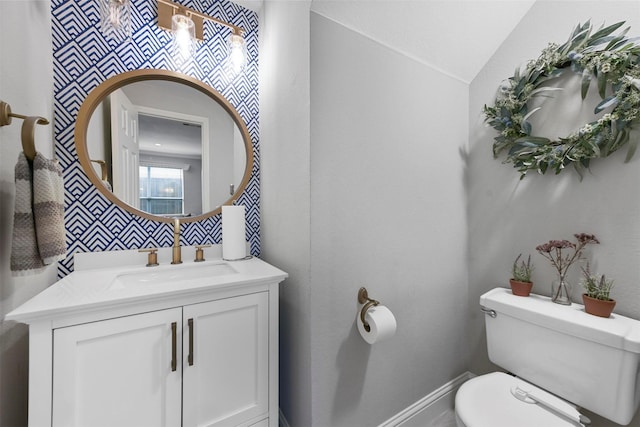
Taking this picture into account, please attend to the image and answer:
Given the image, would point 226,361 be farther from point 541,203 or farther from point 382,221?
point 541,203

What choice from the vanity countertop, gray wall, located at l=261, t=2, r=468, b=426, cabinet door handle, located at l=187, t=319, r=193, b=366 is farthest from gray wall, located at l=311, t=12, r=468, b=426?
cabinet door handle, located at l=187, t=319, r=193, b=366

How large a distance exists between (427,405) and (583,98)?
166 centimetres

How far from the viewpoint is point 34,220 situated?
769 millimetres

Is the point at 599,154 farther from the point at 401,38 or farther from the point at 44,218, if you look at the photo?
the point at 44,218

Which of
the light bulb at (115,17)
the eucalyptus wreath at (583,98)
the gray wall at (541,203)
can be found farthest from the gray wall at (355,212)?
the light bulb at (115,17)

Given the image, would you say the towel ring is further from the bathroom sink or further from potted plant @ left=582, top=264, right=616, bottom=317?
potted plant @ left=582, top=264, right=616, bottom=317

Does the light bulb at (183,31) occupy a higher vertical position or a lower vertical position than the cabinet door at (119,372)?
higher

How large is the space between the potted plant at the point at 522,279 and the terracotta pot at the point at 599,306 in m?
0.22

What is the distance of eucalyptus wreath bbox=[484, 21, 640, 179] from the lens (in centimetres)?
101

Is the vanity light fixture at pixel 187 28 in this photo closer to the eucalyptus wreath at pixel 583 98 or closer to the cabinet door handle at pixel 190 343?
the cabinet door handle at pixel 190 343

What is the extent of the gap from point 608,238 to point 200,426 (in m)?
1.82

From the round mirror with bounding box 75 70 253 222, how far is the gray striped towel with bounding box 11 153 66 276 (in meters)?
0.45

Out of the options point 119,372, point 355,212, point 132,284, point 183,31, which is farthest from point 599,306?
point 183,31

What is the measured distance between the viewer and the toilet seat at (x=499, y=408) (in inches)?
37.3
